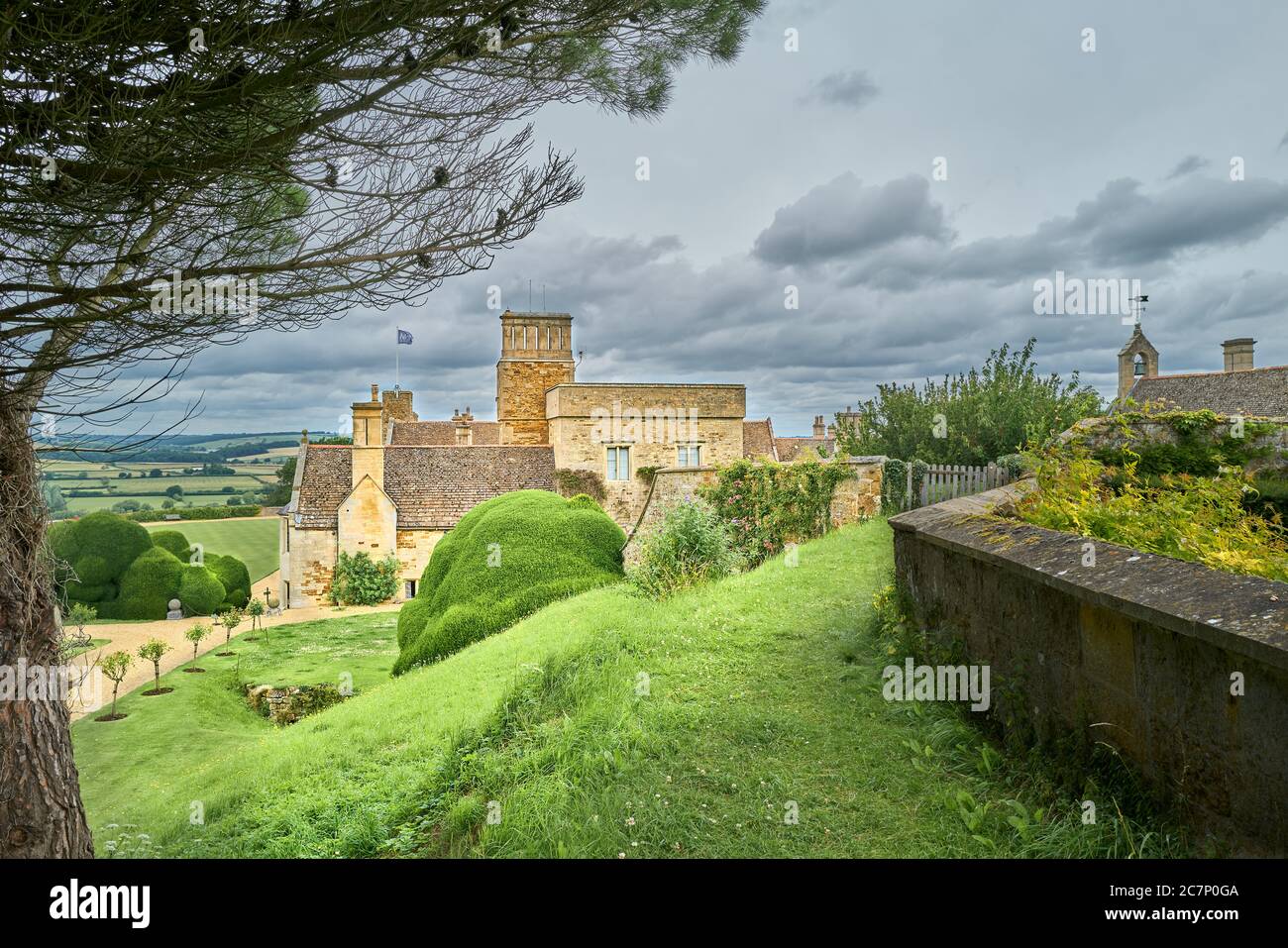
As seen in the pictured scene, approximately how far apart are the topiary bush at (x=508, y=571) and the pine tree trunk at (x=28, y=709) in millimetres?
8611

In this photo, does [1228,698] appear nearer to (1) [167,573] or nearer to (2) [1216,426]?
(2) [1216,426]

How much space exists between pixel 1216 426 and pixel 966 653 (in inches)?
183

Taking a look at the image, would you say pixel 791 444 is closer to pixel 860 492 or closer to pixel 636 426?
pixel 636 426

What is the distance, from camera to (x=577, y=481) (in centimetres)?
2797

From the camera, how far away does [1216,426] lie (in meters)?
7.56

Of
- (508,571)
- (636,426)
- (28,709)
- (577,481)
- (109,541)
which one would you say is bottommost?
(109,541)

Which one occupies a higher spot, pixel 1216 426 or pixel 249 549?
pixel 1216 426

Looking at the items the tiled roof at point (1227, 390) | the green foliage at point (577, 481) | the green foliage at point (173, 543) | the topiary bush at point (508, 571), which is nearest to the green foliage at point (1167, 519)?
the topiary bush at point (508, 571)

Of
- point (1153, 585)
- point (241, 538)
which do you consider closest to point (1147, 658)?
point (1153, 585)

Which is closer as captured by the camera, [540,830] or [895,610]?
[540,830]

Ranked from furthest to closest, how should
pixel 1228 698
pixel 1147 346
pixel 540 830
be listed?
pixel 1147 346, pixel 540 830, pixel 1228 698

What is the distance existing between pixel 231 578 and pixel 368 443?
24.9 feet

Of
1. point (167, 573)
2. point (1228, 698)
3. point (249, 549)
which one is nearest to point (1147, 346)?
point (1228, 698)

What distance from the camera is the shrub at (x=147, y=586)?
25766mm
